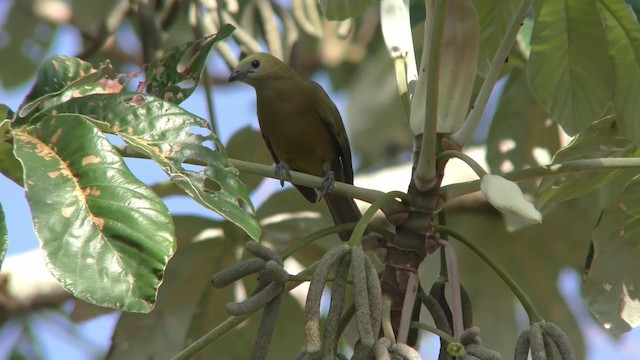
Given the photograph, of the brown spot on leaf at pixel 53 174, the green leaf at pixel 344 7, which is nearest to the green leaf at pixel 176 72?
the green leaf at pixel 344 7

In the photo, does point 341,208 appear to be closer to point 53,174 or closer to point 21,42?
point 53,174

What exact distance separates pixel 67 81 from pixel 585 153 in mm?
1213

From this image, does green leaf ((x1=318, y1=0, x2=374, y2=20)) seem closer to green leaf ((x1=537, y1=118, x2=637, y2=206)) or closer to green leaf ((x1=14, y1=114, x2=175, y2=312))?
green leaf ((x1=537, y1=118, x2=637, y2=206))

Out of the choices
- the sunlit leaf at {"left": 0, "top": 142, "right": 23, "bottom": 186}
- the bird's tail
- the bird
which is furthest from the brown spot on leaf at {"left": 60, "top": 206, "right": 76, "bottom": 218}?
the bird

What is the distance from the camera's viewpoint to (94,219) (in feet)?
5.25

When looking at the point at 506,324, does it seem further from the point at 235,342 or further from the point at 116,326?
the point at 116,326

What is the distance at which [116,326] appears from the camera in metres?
2.87

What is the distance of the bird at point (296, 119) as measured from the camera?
3707mm

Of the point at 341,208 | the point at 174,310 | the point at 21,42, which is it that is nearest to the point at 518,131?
the point at 341,208

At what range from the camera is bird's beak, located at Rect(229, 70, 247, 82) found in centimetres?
369

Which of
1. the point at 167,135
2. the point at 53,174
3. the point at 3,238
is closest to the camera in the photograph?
the point at 3,238

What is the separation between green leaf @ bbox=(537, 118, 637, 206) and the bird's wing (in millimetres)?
1188

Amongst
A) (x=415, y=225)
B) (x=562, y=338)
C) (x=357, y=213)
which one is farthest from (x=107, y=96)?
(x=357, y=213)

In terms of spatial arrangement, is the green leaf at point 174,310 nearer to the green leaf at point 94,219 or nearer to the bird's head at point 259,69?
the bird's head at point 259,69
